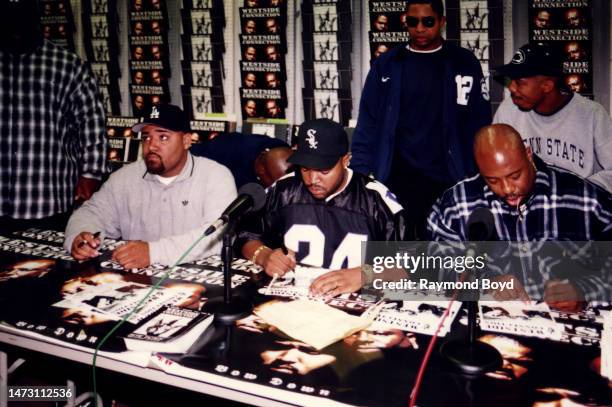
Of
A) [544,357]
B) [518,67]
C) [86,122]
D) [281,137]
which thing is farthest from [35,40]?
[544,357]

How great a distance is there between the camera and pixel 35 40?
8.93ft

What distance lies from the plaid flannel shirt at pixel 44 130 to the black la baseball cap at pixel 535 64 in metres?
2.14

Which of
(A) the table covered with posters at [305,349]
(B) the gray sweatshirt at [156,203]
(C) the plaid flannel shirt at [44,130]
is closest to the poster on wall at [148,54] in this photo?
(C) the plaid flannel shirt at [44,130]

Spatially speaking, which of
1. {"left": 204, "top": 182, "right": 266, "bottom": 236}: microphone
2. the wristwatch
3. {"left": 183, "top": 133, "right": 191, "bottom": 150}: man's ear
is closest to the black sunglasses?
{"left": 183, "top": 133, "right": 191, "bottom": 150}: man's ear

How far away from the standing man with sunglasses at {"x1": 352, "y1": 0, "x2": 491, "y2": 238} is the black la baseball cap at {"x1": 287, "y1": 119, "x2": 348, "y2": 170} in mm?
686

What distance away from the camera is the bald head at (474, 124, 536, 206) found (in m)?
1.90

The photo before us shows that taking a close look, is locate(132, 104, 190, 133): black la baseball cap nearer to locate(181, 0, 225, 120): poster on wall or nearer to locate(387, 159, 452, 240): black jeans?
locate(387, 159, 452, 240): black jeans

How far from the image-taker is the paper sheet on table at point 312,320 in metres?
1.52

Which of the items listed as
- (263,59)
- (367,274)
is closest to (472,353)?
(367,274)

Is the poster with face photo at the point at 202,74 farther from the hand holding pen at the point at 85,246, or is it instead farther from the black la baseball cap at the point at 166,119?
the hand holding pen at the point at 85,246

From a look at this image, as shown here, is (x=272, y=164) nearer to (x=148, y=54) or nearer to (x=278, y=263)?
(x=278, y=263)

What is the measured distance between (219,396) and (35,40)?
222 cm

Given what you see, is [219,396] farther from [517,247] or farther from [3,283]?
[517,247]

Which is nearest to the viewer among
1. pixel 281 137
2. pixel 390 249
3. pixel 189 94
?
pixel 390 249
